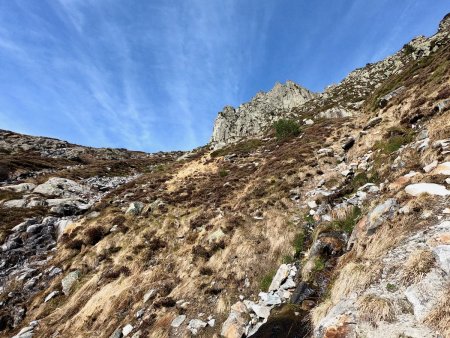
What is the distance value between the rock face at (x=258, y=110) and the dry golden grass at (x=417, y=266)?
351 feet

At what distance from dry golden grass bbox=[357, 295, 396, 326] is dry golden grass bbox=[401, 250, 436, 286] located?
0.79 metres

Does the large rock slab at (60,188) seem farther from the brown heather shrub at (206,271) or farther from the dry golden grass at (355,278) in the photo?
the dry golden grass at (355,278)

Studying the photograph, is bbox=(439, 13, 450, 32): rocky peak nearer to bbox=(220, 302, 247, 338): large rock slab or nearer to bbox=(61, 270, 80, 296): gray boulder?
bbox=(220, 302, 247, 338): large rock slab

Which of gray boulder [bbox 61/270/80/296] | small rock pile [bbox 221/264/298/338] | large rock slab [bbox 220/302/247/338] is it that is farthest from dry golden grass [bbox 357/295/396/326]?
gray boulder [bbox 61/270/80/296]

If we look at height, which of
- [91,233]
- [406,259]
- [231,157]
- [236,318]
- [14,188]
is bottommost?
[236,318]

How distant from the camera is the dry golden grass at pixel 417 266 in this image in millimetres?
6781

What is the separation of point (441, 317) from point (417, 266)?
55.4 inches

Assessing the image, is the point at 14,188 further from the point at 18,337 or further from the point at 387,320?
the point at 387,320

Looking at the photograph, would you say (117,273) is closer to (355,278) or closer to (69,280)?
(69,280)

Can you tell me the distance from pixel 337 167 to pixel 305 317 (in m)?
14.0

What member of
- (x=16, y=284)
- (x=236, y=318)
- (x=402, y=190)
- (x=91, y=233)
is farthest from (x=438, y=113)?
(x=16, y=284)

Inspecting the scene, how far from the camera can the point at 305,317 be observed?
865cm

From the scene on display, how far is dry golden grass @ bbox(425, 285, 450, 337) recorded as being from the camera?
554cm

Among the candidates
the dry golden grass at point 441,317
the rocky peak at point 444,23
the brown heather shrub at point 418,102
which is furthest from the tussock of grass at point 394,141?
the rocky peak at point 444,23
